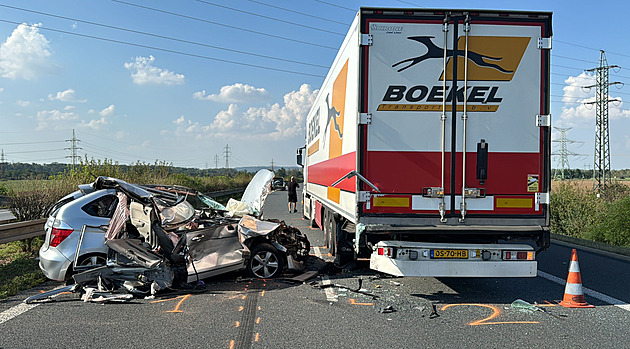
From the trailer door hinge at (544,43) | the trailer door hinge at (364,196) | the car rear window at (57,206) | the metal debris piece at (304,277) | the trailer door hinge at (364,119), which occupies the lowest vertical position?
the metal debris piece at (304,277)

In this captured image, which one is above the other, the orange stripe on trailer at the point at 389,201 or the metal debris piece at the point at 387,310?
the orange stripe on trailer at the point at 389,201

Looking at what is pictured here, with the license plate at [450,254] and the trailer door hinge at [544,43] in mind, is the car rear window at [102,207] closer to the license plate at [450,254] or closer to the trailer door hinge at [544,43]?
the license plate at [450,254]

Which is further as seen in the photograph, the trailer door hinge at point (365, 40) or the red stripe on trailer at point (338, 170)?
the red stripe on trailer at point (338, 170)

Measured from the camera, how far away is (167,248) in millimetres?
6719

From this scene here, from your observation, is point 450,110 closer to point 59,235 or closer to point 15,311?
point 59,235

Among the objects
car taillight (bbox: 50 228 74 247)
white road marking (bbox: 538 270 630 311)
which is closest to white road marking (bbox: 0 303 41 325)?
car taillight (bbox: 50 228 74 247)

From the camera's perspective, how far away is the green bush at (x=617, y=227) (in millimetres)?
14984

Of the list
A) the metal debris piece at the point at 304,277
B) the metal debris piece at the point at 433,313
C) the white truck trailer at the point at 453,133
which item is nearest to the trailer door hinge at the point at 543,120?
the white truck trailer at the point at 453,133

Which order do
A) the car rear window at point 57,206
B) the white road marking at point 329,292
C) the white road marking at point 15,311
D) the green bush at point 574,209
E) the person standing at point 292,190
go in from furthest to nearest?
the person standing at point 292,190, the green bush at point 574,209, the car rear window at point 57,206, the white road marking at point 329,292, the white road marking at point 15,311

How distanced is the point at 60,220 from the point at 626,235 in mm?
15550

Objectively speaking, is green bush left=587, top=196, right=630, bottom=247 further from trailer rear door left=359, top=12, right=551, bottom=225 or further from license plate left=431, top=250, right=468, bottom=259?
license plate left=431, top=250, right=468, bottom=259

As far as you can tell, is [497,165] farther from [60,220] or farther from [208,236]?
[60,220]

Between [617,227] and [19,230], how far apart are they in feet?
53.6

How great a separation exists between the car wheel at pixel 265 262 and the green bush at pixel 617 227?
40.5 ft
